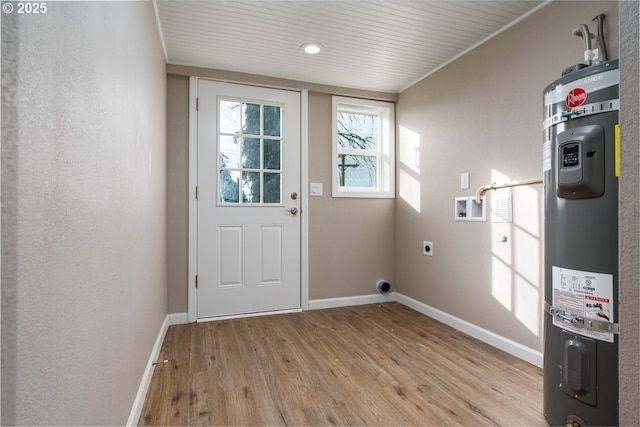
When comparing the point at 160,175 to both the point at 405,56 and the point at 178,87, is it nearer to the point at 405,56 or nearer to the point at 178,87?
the point at 178,87

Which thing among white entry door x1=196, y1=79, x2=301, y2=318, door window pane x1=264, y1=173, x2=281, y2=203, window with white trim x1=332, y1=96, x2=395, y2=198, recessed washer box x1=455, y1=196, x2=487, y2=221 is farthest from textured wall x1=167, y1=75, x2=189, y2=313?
recessed washer box x1=455, y1=196, x2=487, y2=221

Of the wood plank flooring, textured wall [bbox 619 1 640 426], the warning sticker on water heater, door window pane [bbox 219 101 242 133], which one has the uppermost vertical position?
door window pane [bbox 219 101 242 133]

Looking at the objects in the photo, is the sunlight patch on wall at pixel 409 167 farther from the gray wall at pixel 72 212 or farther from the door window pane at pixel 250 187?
the gray wall at pixel 72 212

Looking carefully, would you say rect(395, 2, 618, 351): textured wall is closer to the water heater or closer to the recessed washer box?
the recessed washer box

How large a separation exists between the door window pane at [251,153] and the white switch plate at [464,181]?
178cm

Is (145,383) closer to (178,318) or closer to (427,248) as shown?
(178,318)

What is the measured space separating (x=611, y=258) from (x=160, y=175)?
259 centimetres

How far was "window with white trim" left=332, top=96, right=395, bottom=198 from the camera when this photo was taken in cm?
330

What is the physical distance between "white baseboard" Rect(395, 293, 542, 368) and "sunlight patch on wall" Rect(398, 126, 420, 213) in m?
0.93

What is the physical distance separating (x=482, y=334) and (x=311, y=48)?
2527mm

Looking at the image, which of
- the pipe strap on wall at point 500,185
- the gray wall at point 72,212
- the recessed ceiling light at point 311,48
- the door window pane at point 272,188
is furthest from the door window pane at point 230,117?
the pipe strap on wall at point 500,185

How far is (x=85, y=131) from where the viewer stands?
86 centimetres

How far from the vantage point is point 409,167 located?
3240 mm

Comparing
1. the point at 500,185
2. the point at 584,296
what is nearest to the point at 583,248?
the point at 584,296
